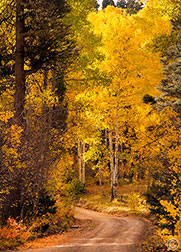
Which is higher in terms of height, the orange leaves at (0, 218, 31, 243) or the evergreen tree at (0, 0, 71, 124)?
the evergreen tree at (0, 0, 71, 124)

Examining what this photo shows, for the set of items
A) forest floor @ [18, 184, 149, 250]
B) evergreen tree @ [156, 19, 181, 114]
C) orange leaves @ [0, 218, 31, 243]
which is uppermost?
evergreen tree @ [156, 19, 181, 114]

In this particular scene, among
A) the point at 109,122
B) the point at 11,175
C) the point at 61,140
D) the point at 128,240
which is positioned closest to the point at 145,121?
the point at 109,122

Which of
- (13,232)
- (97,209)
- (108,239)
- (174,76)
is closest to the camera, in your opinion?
(13,232)

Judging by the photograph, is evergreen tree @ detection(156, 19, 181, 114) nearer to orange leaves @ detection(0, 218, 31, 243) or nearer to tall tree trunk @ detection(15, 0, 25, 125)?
tall tree trunk @ detection(15, 0, 25, 125)

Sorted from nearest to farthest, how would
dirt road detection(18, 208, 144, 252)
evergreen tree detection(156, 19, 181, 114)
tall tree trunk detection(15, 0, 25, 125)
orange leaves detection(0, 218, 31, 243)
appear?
dirt road detection(18, 208, 144, 252)
orange leaves detection(0, 218, 31, 243)
tall tree trunk detection(15, 0, 25, 125)
evergreen tree detection(156, 19, 181, 114)

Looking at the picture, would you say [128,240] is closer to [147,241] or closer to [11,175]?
[147,241]

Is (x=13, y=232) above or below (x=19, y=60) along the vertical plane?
below

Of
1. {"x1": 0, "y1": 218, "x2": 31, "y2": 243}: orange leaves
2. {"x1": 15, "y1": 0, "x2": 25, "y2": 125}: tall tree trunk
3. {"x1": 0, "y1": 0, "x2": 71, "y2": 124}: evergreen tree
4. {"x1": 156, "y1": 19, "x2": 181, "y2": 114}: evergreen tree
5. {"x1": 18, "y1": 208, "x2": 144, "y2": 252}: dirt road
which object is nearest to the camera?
{"x1": 18, "y1": 208, "x2": 144, "y2": 252}: dirt road

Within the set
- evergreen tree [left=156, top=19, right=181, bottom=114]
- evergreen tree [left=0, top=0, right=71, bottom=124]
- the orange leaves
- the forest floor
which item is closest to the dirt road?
the forest floor

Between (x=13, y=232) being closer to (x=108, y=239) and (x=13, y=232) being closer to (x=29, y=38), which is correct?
(x=108, y=239)

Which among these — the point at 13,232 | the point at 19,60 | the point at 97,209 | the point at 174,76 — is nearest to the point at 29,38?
the point at 19,60

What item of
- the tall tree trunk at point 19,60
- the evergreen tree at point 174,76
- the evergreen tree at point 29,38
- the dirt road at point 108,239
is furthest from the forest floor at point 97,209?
the evergreen tree at point 174,76

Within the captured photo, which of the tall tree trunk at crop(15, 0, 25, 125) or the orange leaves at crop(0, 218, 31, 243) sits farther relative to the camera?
the tall tree trunk at crop(15, 0, 25, 125)

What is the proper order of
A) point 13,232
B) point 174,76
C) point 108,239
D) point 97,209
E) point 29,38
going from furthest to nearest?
point 97,209, point 174,76, point 29,38, point 108,239, point 13,232
